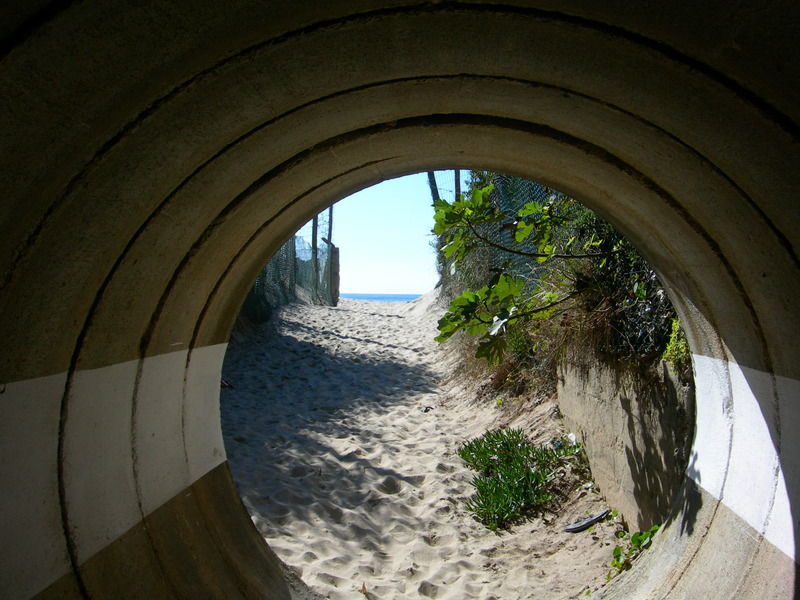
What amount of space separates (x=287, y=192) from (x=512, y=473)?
381cm

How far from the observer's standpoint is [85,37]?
1.29m

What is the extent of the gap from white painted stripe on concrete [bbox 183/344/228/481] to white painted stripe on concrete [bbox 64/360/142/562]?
0.64 meters

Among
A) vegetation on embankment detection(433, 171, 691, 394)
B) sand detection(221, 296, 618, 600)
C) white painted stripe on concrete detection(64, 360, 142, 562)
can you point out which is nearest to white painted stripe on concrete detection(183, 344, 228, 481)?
white painted stripe on concrete detection(64, 360, 142, 562)

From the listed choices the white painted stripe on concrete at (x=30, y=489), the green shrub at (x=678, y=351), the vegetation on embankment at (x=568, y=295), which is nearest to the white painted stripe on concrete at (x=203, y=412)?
the white painted stripe on concrete at (x=30, y=489)

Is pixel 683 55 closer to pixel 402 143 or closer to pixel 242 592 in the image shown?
pixel 402 143

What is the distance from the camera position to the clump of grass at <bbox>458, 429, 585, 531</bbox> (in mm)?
5225

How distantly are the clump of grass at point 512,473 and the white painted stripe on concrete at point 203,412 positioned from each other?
2578 millimetres

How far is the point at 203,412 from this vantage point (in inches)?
135

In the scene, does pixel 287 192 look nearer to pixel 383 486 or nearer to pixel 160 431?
pixel 160 431

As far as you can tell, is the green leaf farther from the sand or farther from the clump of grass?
the sand

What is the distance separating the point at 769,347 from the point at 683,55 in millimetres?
1324

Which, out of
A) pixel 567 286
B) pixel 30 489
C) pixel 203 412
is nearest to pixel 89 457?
pixel 30 489

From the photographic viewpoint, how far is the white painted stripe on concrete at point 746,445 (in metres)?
2.31

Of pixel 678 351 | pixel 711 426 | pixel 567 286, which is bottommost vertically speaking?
pixel 711 426
